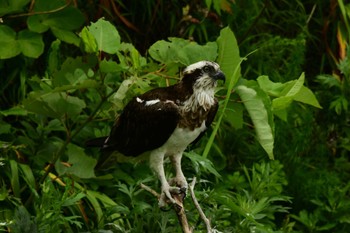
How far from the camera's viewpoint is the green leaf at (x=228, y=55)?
282 cm

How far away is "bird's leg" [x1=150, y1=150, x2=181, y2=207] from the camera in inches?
103

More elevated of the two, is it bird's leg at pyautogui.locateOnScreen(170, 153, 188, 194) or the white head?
the white head

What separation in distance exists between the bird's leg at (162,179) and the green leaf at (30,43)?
1.09 m

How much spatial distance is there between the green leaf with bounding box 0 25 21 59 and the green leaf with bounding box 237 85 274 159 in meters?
1.16

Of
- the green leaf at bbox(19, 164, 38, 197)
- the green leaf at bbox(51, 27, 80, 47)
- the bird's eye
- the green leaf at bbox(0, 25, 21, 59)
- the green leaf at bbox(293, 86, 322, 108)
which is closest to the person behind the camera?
the bird's eye

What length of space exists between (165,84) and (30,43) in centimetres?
91

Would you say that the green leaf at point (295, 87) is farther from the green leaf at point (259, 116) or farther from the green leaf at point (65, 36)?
the green leaf at point (65, 36)

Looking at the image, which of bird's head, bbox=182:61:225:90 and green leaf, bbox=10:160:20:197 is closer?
bird's head, bbox=182:61:225:90

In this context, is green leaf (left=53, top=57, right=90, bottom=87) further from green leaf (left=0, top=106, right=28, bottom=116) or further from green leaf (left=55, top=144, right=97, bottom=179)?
green leaf (left=0, top=106, right=28, bottom=116)

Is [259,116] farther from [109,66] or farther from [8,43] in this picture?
[8,43]

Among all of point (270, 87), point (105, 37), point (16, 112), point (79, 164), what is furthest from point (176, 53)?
point (16, 112)

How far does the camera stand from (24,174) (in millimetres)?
3490

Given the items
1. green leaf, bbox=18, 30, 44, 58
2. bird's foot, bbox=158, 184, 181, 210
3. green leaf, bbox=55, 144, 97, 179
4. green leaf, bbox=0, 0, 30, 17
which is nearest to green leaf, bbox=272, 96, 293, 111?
bird's foot, bbox=158, 184, 181, 210

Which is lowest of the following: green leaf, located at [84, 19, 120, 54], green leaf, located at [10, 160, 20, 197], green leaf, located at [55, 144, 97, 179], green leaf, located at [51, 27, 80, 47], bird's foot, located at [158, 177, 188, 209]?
green leaf, located at [10, 160, 20, 197]
